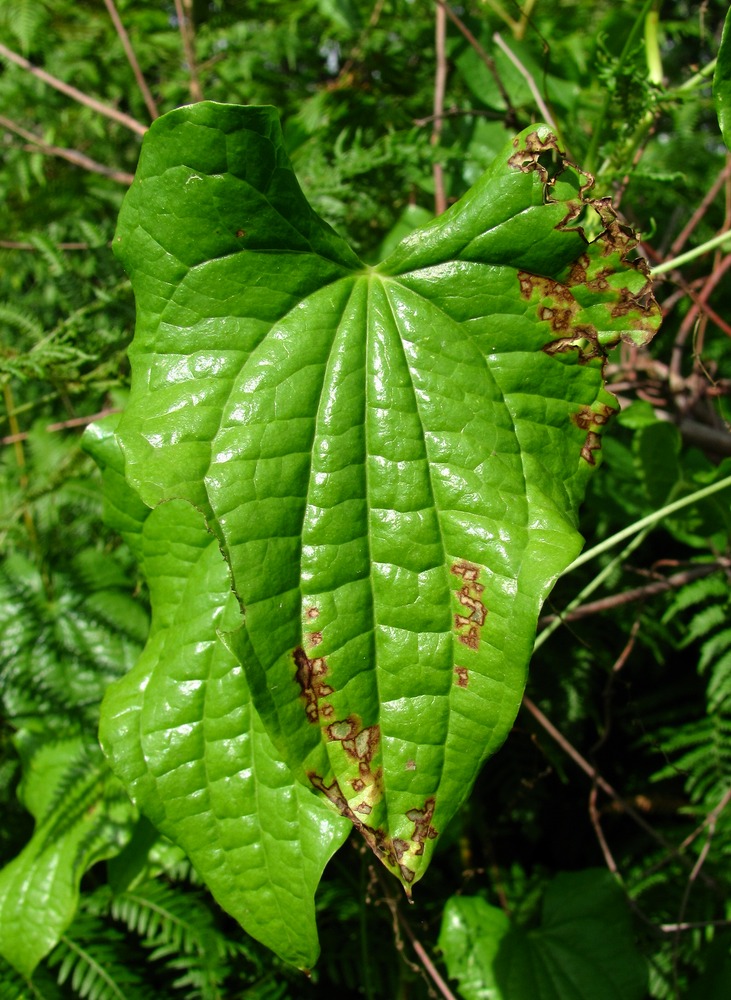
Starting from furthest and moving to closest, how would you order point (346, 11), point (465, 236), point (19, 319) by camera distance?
point (346, 11), point (19, 319), point (465, 236)

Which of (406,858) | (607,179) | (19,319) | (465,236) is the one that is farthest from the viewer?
(19,319)

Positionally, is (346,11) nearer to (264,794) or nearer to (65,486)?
(65,486)

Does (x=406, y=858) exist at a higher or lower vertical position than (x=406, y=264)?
lower

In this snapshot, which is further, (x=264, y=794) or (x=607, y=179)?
(x=607, y=179)

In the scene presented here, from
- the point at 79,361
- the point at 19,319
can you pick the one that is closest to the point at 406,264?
the point at 79,361

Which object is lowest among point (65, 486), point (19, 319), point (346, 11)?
point (65, 486)

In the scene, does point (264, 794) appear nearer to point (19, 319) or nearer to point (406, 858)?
point (406, 858)
